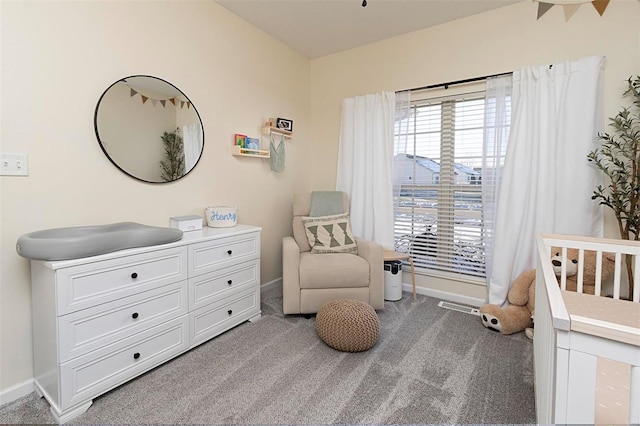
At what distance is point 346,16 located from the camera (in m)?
2.68

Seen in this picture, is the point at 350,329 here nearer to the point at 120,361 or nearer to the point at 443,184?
the point at 120,361

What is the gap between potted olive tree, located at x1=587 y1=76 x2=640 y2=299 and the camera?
198 cm

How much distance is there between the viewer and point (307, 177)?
3680mm

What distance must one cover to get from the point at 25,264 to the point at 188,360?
1.01 m

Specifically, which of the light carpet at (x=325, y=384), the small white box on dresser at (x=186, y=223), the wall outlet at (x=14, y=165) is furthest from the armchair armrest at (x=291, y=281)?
the wall outlet at (x=14, y=165)

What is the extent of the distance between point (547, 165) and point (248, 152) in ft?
8.10

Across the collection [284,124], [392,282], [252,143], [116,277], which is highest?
[284,124]

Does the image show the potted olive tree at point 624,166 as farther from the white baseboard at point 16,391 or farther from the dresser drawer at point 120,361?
the white baseboard at point 16,391

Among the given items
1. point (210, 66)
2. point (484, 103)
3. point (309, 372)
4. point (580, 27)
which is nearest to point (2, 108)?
point (210, 66)

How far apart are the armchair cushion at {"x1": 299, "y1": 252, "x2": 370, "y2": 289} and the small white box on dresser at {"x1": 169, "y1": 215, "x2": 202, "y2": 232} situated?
848mm

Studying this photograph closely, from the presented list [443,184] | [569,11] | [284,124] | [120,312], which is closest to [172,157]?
[120,312]

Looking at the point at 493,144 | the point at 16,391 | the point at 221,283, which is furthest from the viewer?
the point at 493,144

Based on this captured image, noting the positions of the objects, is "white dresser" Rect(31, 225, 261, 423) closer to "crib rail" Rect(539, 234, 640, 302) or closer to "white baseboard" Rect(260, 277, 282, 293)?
"white baseboard" Rect(260, 277, 282, 293)

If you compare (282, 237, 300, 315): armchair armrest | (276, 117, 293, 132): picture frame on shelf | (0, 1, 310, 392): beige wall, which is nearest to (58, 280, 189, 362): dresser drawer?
(0, 1, 310, 392): beige wall
